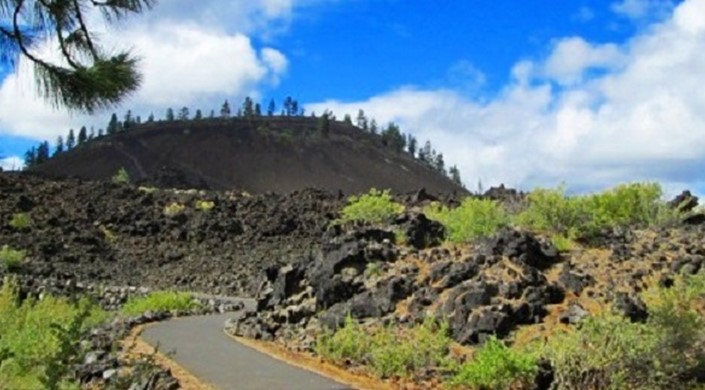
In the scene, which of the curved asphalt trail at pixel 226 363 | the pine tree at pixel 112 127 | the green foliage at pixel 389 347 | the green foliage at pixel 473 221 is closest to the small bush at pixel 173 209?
the curved asphalt trail at pixel 226 363

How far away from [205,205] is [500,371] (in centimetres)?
3565

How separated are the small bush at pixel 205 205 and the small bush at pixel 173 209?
86cm

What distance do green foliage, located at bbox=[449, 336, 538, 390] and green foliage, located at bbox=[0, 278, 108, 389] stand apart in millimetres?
4624

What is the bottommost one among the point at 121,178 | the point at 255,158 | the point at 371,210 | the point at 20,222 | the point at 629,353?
the point at 629,353

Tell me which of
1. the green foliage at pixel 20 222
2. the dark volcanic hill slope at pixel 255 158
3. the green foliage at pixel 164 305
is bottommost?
the green foliage at pixel 164 305

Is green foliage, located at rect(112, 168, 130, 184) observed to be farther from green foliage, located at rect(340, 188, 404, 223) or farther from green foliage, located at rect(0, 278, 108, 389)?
green foliage, located at rect(0, 278, 108, 389)

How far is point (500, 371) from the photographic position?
35.4 feet

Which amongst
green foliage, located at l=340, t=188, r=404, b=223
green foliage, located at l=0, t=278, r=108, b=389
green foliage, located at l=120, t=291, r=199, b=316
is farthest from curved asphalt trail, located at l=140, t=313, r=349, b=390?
green foliage, located at l=340, t=188, r=404, b=223

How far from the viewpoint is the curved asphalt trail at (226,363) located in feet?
37.0

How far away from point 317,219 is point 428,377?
3028cm

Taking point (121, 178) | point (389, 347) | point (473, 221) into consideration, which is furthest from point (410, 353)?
point (121, 178)

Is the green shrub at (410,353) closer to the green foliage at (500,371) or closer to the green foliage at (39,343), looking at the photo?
the green foliage at (500,371)

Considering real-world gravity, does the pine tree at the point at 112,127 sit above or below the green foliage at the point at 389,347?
above

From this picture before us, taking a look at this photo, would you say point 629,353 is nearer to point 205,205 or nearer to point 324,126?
point 205,205
